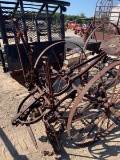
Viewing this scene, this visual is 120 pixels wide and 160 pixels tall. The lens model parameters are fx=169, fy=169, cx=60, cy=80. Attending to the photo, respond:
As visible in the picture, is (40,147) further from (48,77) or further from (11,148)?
(48,77)

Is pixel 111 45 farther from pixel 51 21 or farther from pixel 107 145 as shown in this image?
pixel 51 21

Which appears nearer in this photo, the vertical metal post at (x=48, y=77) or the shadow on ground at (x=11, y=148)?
the vertical metal post at (x=48, y=77)

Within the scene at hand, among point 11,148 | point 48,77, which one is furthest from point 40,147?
point 48,77

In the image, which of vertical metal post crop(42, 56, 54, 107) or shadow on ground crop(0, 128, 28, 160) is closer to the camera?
vertical metal post crop(42, 56, 54, 107)

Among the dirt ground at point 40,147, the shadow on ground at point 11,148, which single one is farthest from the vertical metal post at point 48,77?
the shadow on ground at point 11,148

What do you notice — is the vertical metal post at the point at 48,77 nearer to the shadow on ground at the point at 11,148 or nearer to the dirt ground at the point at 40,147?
the dirt ground at the point at 40,147

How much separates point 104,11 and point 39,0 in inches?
211

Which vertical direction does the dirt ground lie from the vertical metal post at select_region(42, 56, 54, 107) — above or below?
below

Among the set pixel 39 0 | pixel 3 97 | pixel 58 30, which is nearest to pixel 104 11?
pixel 58 30

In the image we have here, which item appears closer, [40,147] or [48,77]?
[48,77]

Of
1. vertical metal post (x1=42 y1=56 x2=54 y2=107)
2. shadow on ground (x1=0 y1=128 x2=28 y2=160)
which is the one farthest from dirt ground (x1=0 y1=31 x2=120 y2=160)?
vertical metal post (x1=42 y1=56 x2=54 y2=107)

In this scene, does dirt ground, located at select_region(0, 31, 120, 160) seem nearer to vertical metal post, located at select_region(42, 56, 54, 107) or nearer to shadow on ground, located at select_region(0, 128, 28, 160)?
shadow on ground, located at select_region(0, 128, 28, 160)

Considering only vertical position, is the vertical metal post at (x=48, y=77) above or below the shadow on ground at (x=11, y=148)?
above

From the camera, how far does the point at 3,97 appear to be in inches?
157
